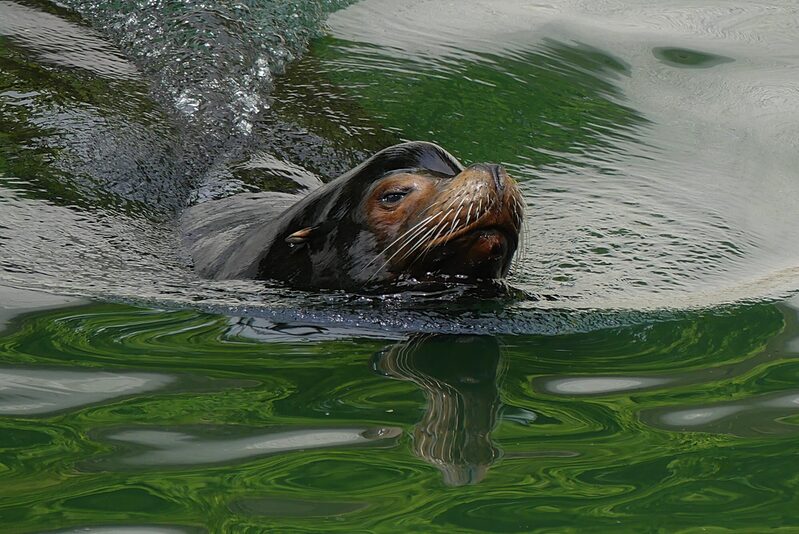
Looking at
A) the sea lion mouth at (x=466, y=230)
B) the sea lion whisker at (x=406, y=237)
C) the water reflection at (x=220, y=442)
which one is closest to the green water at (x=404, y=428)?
the water reflection at (x=220, y=442)

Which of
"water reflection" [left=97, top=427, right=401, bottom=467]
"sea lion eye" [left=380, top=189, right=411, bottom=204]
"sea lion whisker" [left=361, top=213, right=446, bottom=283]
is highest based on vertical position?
"sea lion eye" [left=380, top=189, right=411, bottom=204]

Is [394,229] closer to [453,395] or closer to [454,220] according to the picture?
[454,220]

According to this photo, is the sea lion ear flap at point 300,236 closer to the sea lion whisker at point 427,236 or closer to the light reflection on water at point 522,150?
the light reflection on water at point 522,150

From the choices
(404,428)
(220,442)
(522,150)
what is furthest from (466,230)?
(522,150)

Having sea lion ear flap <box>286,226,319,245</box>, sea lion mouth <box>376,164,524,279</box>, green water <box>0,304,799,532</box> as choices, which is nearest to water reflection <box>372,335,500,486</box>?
green water <box>0,304,799,532</box>

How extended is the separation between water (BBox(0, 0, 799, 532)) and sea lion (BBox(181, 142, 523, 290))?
0.14 meters

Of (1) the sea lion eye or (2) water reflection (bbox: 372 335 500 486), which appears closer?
(2) water reflection (bbox: 372 335 500 486)

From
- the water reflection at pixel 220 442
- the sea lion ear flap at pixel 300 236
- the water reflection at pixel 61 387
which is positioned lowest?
the water reflection at pixel 61 387

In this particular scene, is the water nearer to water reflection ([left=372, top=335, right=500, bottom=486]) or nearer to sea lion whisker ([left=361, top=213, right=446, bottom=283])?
water reflection ([left=372, top=335, right=500, bottom=486])

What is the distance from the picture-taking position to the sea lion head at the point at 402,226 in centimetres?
479

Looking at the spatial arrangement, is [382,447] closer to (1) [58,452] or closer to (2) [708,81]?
(1) [58,452]

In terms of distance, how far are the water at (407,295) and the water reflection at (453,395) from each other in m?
0.01

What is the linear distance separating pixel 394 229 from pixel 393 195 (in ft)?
0.47

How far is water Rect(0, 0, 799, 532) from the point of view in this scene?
10.9 ft
